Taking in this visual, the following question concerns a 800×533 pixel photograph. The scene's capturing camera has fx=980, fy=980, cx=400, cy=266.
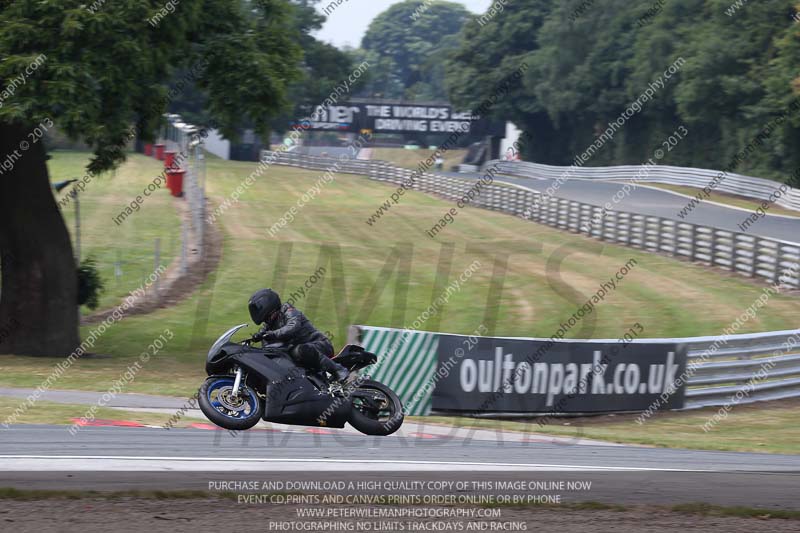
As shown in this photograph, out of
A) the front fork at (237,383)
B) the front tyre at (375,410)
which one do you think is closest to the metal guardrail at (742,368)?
the front tyre at (375,410)

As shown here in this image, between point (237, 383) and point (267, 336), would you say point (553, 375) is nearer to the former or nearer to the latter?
point (267, 336)

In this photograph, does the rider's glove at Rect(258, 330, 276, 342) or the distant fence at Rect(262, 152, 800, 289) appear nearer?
the rider's glove at Rect(258, 330, 276, 342)

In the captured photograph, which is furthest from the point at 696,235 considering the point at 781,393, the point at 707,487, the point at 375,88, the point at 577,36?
the point at 375,88

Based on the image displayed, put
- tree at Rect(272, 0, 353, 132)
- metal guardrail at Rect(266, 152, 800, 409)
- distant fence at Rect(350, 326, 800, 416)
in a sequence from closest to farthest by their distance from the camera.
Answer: distant fence at Rect(350, 326, 800, 416), metal guardrail at Rect(266, 152, 800, 409), tree at Rect(272, 0, 353, 132)

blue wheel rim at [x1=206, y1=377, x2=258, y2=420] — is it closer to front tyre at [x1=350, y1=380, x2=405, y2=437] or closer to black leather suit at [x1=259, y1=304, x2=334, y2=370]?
black leather suit at [x1=259, y1=304, x2=334, y2=370]

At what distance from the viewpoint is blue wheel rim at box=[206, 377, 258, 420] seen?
10117 millimetres

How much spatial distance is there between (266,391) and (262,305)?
34.8 inches

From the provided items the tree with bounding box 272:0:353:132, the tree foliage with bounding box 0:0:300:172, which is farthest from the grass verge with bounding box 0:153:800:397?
the tree with bounding box 272:0:353:132

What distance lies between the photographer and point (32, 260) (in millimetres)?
18375

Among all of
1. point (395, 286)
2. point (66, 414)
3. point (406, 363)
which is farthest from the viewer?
point (395, 286)

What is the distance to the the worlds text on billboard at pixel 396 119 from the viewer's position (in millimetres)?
81750

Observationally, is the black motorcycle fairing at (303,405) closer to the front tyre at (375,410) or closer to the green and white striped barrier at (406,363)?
the front tyre at (375,410)

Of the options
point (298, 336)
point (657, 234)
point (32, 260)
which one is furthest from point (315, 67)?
point (298, 336)

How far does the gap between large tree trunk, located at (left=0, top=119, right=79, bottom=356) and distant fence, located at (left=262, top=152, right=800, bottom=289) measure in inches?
718
